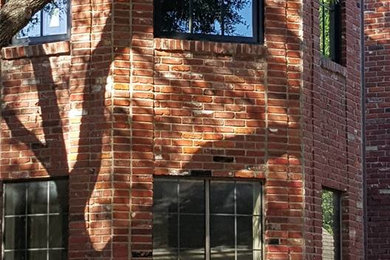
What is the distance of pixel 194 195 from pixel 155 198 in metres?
0.45

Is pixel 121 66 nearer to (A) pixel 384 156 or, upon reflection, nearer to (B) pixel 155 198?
(B) pixel 155 198

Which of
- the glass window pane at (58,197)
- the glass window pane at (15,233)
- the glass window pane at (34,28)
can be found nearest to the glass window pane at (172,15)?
the glass window pane at (34,28)

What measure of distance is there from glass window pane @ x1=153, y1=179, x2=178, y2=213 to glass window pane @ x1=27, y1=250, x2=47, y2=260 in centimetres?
132

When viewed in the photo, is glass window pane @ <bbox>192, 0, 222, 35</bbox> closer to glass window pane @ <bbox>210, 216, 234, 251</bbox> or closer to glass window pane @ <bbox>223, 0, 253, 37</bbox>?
glass window pane @ <bbox>223, 0, 253, 37</bbox>

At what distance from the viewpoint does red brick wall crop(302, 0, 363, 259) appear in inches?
513

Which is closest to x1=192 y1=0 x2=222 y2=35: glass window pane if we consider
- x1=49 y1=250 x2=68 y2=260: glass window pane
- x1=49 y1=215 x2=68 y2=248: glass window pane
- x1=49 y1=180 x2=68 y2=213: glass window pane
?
x1=49 y1=180 x2=68 y2=213: glass window pane

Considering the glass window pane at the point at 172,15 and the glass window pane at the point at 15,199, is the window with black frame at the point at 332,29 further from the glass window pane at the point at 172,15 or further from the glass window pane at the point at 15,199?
the glass window pane at the point at 15,199

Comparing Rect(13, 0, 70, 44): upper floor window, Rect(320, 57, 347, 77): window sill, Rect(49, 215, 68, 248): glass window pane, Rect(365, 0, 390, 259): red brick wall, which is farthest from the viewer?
Rect(365, 0, 390, 259): red brick wall

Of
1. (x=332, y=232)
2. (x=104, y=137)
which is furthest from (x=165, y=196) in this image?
(x=332, y=232)

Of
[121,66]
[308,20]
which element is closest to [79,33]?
[121,66]

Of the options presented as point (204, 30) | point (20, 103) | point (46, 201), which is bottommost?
point (46, 201)

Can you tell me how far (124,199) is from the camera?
12000 mm

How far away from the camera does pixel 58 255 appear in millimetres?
12320

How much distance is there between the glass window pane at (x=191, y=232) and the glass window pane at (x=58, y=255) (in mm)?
1268
